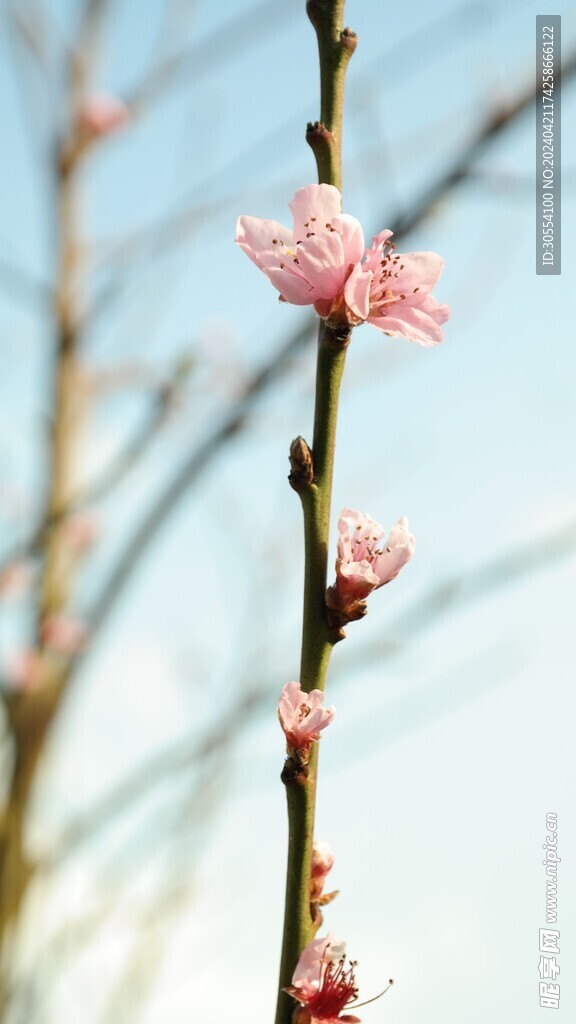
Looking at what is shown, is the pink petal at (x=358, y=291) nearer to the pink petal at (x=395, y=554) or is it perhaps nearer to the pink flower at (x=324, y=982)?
the pink petal at (x=395, y=554)

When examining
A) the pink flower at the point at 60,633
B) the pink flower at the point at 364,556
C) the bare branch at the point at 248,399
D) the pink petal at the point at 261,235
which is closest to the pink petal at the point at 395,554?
the pink flower at the point at 364,556

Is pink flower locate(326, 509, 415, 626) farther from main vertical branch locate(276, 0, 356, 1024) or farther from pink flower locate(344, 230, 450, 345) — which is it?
pink flower locate(344, 230, 450, 345)

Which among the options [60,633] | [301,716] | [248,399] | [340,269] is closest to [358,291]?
[340,269]

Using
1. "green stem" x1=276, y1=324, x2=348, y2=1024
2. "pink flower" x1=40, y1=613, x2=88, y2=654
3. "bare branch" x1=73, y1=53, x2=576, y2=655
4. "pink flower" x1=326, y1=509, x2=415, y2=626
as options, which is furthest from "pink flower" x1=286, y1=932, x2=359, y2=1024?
"pink flower" x1=40, y1=613, x2=88, y2=654

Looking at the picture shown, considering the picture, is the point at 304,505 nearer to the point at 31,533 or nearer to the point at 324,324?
the point at 324,324

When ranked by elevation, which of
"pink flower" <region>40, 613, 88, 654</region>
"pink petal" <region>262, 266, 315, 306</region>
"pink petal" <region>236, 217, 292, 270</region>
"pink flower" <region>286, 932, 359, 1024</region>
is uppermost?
"pink flower" <region>40, 613, 88, 654</region>

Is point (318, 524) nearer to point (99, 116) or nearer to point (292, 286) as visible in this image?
point (292, 286)

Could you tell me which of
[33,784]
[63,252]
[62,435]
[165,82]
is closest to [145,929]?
[33,784]
